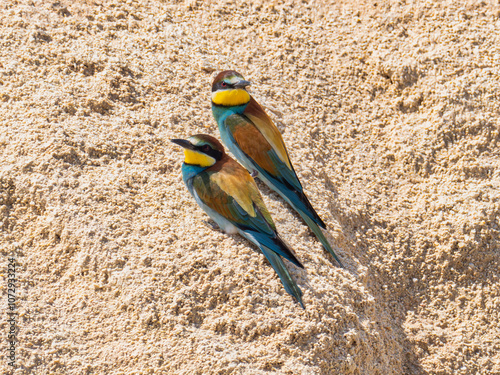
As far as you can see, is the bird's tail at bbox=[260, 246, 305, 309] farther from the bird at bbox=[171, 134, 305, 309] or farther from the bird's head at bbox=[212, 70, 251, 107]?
the bird's head at bbox=[212, 70, 251, 107]

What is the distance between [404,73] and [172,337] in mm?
2274

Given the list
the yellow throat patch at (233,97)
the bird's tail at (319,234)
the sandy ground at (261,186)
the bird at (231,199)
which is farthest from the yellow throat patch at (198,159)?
the bird's tail at (319,234)

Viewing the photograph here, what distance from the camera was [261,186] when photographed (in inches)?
111

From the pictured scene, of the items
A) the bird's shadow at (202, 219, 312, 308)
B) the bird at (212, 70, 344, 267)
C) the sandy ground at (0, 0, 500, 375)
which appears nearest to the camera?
the sandy ground at (0, 0, 500, 375)

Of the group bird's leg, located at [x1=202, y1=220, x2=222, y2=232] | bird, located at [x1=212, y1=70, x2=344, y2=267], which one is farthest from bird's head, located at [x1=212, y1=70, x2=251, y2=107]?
bird's leg, located at [x1=202, y1=220, x2=222, y2=232]

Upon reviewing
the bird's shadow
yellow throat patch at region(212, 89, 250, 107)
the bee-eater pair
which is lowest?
the bird's shadow

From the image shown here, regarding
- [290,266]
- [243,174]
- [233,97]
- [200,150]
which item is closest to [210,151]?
[200,150]

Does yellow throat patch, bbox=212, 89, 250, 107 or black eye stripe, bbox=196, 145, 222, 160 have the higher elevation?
yellow throat patch, bbox=212, 89, 250, 107

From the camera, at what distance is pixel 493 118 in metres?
3.29

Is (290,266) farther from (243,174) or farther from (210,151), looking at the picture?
(210,151)

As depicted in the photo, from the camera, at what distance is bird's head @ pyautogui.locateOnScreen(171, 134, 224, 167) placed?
247cm

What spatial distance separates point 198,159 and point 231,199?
24 cm

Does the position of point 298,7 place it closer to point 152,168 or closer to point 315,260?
point 152,168

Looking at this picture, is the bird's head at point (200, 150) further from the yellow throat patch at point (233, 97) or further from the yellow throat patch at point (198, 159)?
the yellow throat patch at point (233, 97)
